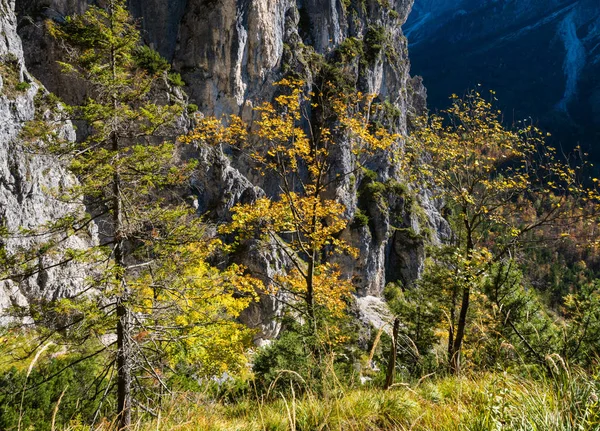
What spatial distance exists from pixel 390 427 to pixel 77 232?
18.9ft

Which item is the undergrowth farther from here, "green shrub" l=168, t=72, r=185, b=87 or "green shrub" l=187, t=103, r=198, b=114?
"green shrub" l=168, t=72, r=185, b=87

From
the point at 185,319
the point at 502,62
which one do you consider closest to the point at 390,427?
the point at 185,319

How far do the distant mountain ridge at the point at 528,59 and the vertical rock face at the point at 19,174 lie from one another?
15364cm

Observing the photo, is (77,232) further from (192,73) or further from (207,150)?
(192,73)

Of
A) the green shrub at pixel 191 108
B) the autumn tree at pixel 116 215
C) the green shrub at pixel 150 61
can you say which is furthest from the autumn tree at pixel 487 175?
the green shrub at pixel 191 108

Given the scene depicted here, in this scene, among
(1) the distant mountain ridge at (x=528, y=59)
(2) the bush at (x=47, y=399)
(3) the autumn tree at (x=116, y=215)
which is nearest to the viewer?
(3) the autumn tree at (x=116, y=215)

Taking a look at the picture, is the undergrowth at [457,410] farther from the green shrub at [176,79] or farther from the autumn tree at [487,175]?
the green shrub at [176,79]

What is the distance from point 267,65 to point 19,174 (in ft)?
79.8

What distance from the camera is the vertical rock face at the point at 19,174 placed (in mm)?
15633

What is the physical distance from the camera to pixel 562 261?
312ft

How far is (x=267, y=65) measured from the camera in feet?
112

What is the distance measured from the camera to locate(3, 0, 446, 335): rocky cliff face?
93.3 ft

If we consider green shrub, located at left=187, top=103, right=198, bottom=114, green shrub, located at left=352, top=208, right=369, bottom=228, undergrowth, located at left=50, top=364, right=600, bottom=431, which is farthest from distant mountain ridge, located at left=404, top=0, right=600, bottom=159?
undergrowth, located at left=50, top=364, right=600, bottom=431

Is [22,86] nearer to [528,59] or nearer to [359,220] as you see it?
[359,220]
